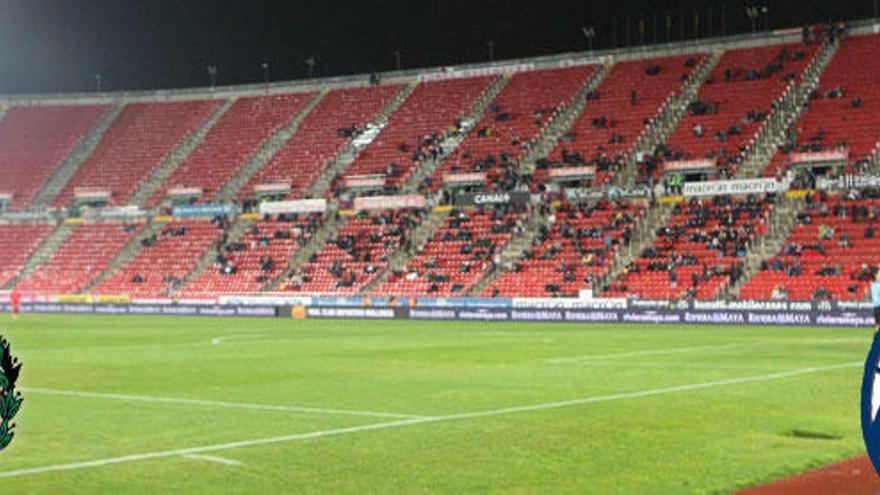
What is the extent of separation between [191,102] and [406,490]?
84.9 metres

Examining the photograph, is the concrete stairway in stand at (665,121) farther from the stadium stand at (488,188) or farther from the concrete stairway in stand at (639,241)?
the concrete stairway in stand at (639,241)

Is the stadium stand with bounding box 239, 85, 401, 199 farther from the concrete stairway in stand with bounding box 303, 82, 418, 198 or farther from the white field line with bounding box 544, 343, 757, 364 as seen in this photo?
the white field line with bounding box 544, 343, 757, 364

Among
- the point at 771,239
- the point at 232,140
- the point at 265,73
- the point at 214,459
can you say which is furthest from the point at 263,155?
the point at 214,459

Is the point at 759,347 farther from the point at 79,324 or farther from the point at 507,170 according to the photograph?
the point at 507,170

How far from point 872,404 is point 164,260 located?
69661 millimetres

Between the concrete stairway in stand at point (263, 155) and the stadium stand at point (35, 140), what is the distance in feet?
55.3

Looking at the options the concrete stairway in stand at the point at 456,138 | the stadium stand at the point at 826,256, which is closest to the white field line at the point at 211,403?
the stadium stand at the point at 826,256

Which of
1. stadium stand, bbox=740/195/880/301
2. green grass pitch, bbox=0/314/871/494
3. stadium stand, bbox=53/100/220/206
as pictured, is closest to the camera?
green grass pitch, bbox=0/314/871/494

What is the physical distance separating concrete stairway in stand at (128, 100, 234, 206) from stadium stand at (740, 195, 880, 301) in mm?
45827

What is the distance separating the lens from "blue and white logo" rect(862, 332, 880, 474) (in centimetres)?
465

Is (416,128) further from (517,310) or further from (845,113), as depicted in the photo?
(845,113)

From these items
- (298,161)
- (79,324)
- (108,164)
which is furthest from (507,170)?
(108,164)

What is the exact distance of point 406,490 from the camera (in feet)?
31.4

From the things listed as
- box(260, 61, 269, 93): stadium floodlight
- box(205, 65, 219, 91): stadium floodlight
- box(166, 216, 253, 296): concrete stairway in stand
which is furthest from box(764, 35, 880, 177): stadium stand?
box(205, 65, 219, 91): stadium floodlight
